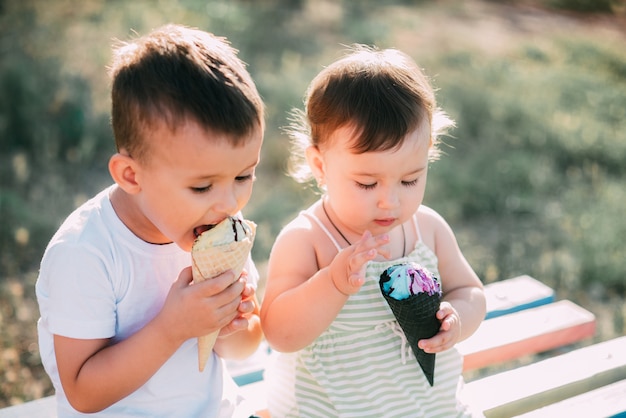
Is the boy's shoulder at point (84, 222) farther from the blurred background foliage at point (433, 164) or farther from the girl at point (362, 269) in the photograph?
the blurred background foliage at point (433, 164)

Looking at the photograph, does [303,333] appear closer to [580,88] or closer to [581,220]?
[581,220]

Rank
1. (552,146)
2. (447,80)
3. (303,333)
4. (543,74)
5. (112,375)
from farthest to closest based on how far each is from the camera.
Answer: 1. (543,74)
2. (447,80)
3. (552,146)
4. (303,333)
5. (112,375)

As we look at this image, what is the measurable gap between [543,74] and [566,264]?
3.72 metres

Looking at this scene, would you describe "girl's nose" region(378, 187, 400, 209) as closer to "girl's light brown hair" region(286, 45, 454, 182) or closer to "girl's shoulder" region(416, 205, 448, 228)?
"girl's light brown hair" region(286, 45, 454, 182)

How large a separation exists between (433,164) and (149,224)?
4.03 metres

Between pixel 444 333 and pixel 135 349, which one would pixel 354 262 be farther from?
pixel 135 349

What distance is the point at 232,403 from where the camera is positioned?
6.77 ft

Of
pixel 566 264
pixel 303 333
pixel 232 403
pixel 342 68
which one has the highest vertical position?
pixel 342 68

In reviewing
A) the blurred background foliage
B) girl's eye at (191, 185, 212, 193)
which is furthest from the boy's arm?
the blurred background foliage

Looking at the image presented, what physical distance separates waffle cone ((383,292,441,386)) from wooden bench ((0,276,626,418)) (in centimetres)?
55

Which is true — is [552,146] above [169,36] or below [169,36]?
below

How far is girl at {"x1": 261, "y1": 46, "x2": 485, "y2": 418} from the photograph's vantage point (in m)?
1.95

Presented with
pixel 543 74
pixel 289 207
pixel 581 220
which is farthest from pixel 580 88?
pixel 289 207

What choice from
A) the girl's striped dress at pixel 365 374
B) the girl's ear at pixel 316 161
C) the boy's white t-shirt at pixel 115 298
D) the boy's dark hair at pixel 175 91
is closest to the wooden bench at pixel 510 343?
the girl's striped dress at pixel 365 374
